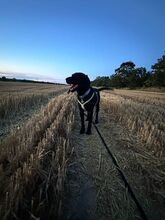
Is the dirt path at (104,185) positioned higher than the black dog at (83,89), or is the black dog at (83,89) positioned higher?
the black dog at (83,89)

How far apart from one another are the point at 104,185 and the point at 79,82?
3.58 meters

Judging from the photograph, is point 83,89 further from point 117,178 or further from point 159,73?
point 159,73

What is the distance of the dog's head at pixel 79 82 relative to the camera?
6309 millimetres

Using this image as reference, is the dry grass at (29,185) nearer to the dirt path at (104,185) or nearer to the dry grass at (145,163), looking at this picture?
the dirt path at (104,185)

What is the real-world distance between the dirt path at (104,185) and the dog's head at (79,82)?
1.67 metres

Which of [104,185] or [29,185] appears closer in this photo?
[29,185]

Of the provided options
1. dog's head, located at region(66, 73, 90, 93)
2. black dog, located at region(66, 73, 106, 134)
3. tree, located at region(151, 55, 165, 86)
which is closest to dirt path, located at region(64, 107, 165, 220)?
black dog, located at region(66, 73, 106, 134)

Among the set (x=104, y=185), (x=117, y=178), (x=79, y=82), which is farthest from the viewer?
(x=79, y=82)

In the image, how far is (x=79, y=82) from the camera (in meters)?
6.35

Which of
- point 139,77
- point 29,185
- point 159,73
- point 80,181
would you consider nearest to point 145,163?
point 80,181

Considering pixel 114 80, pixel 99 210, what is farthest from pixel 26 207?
pixel 114 80

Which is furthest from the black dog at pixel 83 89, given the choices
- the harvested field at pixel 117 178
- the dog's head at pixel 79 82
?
the harvested field at pixel 117 178

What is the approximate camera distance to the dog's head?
6.31m

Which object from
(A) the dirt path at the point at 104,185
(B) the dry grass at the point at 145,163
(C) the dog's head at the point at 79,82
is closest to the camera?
(A) the dirt path at the point at 104,185
